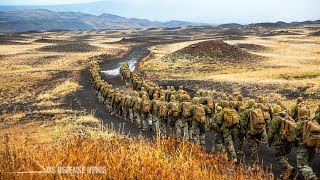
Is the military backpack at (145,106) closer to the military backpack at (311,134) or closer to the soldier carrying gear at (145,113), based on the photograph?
the soldier carrying gear at (145,113)

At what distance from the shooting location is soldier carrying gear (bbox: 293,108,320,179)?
10.2 meters

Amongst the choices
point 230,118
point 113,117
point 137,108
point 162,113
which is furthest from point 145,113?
point 230,118

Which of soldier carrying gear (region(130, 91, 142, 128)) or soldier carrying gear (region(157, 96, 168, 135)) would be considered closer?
soldier carrying gear (region(157, 96, 168, 135))

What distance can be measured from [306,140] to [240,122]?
123 inches

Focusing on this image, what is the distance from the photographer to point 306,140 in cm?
1034

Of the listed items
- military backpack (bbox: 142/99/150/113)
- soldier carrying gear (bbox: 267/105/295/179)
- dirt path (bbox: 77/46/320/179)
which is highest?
soldier carrying gear (bbox: 267/105/295/179)

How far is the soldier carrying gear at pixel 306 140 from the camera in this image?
10.2m

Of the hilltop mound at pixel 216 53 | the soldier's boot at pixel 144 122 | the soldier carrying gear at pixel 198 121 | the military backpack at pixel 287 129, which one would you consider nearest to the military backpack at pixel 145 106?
the soldier's boot at pixel 144 122

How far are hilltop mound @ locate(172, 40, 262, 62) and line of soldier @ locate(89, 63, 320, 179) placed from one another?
98.2 ft

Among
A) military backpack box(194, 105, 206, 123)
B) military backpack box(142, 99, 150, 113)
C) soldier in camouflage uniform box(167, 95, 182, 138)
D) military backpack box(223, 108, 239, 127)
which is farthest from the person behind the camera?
military backpack box(142, 99, 150, 113)

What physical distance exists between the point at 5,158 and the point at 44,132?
1103 cm

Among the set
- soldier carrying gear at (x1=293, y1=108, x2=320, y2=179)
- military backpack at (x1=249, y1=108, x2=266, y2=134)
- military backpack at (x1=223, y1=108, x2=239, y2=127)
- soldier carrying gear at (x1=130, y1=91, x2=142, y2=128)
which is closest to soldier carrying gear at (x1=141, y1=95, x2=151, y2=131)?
soldier carrying gear at (x1=130, y1=91, x2=142, y2=128)

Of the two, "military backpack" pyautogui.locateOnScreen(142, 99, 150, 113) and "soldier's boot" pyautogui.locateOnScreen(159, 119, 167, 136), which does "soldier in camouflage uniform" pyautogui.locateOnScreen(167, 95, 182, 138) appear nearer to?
"soldier's boot" pyautogui.locateOnScreen(159, 119, 167, 136)

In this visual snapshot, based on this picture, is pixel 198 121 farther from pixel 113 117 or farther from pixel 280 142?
pixel 113 117
